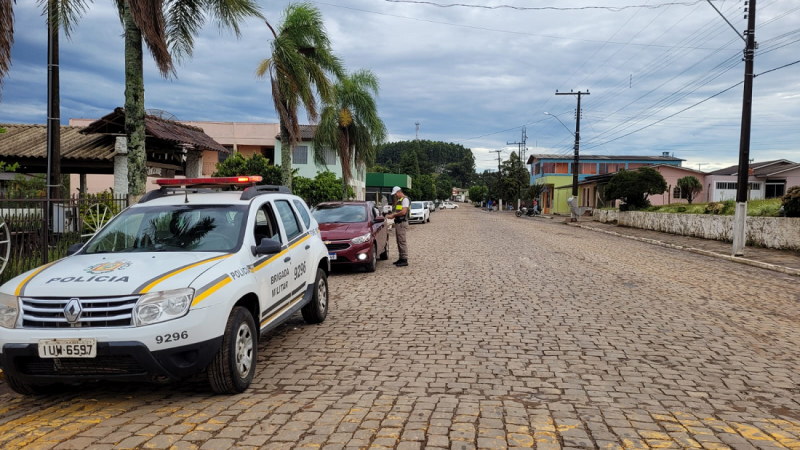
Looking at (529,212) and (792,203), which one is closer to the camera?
(792,203)

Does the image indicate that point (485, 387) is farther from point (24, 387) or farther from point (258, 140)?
point (258, 140)

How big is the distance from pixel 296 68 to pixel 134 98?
7.93 m

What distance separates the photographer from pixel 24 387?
185 inches

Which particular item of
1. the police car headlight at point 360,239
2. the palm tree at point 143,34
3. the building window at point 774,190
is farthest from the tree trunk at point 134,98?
the building window at point 774,190

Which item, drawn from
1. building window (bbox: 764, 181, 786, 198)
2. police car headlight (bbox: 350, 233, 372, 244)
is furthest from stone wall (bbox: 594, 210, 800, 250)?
building window (bbox: 764, 181, 786, 198)

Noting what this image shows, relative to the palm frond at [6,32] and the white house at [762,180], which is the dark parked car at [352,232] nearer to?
the palm frond at [6,32]

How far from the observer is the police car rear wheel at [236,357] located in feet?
15.2

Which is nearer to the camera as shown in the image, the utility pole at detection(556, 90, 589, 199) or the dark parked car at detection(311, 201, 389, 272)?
the dark parked car at detection(311, 201, 389, 272)

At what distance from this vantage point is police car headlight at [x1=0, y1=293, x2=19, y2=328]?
4.38 meters

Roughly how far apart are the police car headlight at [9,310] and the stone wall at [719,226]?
62.9 ft

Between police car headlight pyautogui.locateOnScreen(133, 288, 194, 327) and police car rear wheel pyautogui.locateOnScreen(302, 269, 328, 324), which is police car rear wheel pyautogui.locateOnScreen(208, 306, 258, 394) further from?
police car rear wheel pyautogui.locateOnScreen(302, 269, 328, 324)

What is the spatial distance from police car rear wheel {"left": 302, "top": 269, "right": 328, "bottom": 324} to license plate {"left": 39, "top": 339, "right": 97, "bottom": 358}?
331cm

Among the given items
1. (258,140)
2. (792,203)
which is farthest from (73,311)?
(258,140)

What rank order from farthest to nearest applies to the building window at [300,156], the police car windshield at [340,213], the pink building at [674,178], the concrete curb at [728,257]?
the pink building at [674,178], the building window at [300,156], the concrete curb at [728,257], the police car windshield at [340,213]
